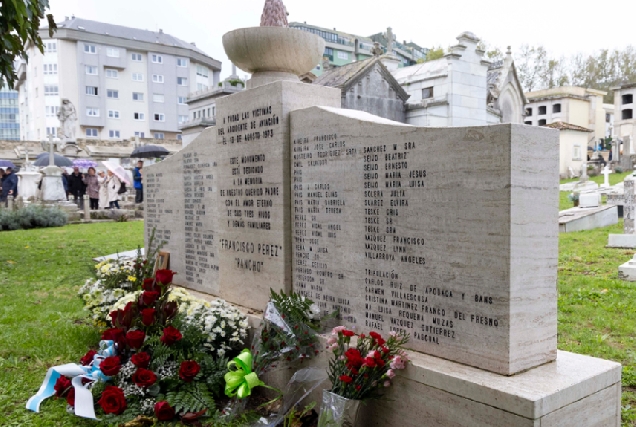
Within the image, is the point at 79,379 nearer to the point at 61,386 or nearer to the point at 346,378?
the point at 61,386

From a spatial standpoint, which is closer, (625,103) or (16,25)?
(16,25)

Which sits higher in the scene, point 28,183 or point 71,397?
point 28,183

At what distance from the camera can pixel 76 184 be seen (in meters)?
22.9

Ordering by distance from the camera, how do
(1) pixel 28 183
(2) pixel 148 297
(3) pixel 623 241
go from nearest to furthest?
(2) pixel 148 297
(3) pixel 623 241
(1) pixel 28 183

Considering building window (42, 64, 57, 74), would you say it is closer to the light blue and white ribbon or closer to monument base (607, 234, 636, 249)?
monument base (607, 234, 636, 249)

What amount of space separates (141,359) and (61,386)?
0.68 meters

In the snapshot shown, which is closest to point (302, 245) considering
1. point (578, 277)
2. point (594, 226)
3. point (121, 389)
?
point (121, 389)

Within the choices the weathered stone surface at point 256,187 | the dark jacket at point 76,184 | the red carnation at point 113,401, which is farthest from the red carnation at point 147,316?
the dark jacket at point 76,184

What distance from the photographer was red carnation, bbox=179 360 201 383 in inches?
149

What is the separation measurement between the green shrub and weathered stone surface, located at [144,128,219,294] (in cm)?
1154

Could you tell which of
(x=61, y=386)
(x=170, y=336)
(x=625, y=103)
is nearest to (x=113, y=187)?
(x=61, y=386)

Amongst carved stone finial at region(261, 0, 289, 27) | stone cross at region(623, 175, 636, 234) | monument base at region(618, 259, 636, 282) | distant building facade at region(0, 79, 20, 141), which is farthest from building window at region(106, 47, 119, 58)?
monument base at region(618, 259, 636, 282)

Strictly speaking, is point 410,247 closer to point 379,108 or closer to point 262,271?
point 262,271

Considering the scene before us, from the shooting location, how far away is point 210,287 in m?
5.96
